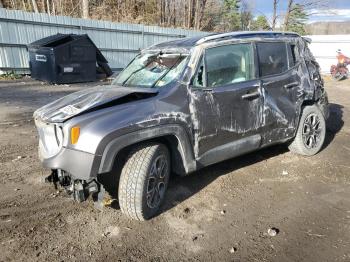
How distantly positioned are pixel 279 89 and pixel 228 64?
3.07 ft

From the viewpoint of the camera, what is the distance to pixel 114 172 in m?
3.55

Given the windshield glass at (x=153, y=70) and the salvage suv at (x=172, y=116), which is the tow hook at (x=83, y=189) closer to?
the salvage suv at (x=172, y=116)

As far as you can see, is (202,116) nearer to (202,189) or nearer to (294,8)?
(202,189)

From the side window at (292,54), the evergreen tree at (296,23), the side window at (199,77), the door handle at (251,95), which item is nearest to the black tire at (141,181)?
the side window at (199,77)

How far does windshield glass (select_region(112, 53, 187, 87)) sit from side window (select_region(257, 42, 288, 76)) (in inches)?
45.5

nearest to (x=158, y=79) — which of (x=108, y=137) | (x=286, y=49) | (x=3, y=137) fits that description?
(x=108, y=137)

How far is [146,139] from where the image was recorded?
3389mm

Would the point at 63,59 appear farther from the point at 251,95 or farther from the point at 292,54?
the point at 251,95

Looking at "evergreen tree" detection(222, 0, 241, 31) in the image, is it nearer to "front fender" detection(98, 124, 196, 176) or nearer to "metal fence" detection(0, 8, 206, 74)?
"metal fence" detection(0, 8, 206, 74)

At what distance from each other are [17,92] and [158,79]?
8.31m

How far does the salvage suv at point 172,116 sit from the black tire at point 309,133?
0.16ft

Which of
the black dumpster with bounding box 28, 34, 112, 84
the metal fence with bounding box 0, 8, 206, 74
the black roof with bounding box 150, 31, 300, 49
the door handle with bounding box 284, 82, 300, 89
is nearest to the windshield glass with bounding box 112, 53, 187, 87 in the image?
the black roof with bounding box 150, 31, 300, 49

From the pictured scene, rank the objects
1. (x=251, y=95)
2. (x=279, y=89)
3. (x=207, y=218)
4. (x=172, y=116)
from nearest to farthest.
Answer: (x=172, y=116)
(x=207, y=218)
(x=251, y=95)
(x=279, y=89)

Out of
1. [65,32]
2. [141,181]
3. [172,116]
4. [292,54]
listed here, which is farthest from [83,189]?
[65,32]
